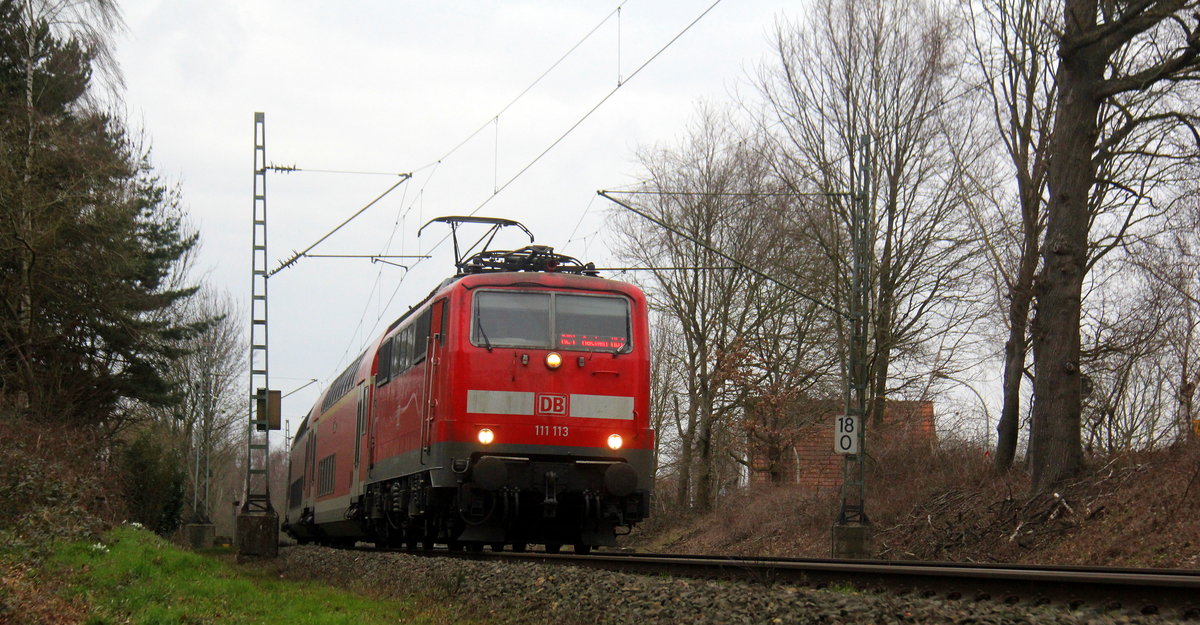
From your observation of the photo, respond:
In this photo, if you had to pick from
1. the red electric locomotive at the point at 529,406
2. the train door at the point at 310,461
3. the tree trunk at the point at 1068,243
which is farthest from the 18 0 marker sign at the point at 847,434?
the train door at the point at 310,461

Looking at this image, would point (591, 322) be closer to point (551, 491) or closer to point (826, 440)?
point (551, 491)

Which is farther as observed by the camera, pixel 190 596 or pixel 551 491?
pixel 551 491

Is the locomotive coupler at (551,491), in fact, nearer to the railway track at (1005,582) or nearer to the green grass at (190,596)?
the railway track at (1005,582)

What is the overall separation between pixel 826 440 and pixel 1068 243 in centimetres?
1545

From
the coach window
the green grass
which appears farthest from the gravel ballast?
the coach window

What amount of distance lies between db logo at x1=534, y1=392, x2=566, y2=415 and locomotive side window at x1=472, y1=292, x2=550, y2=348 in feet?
1.97

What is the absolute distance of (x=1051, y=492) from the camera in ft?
58.6

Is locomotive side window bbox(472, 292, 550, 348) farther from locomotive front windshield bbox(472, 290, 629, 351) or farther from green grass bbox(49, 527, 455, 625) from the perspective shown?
green grass bbox(49, 527, 455, 625)

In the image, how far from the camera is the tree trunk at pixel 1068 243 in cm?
1756

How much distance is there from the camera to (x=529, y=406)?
1285cm

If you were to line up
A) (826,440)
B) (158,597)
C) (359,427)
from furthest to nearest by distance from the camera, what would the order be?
(826,440) → (359,427) → (158,597)

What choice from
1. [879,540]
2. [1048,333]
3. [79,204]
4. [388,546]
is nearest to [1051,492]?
[1048,333]

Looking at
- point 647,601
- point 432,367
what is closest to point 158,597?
point 432,367

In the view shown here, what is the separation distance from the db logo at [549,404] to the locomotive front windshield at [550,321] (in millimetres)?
585
